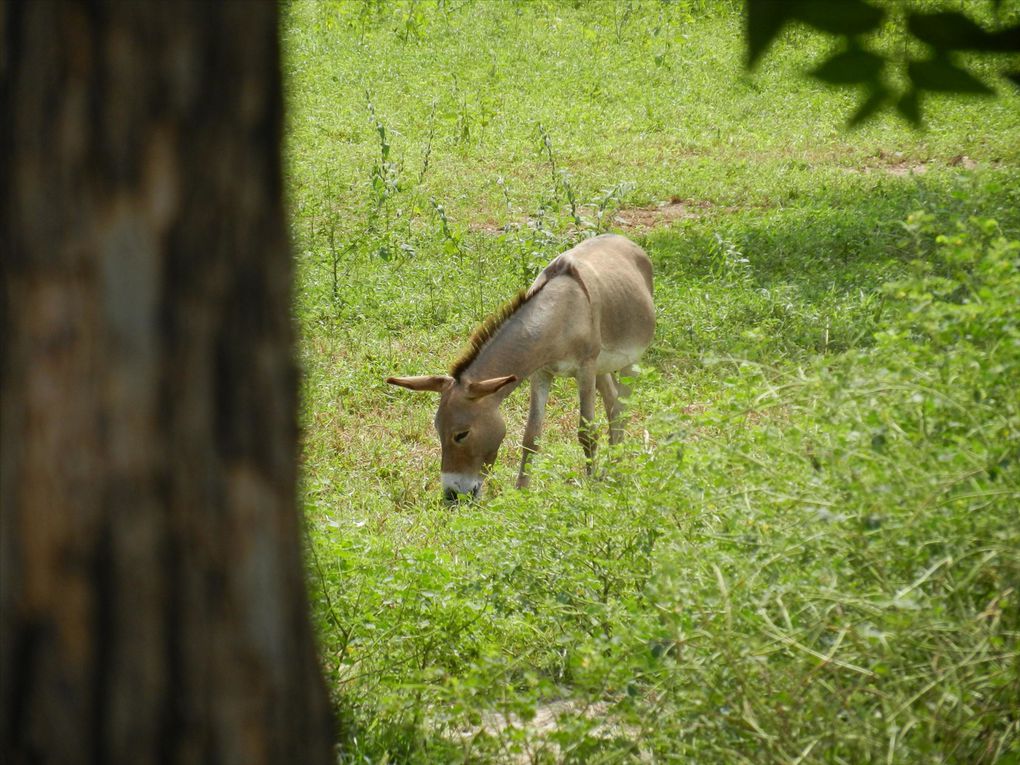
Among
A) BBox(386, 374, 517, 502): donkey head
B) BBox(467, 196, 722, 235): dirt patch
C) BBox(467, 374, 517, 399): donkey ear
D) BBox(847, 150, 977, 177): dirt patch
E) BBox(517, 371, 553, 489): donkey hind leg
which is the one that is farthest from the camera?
BBox(847, 150, 977, 177): dirt patch

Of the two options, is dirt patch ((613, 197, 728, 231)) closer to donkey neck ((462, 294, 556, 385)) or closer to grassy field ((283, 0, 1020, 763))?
grassy field ((283, 0, 1020, 763))

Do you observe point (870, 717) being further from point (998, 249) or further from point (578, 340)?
point (578, 340)

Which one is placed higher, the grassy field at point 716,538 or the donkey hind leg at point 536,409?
the grassy field at point 716,538

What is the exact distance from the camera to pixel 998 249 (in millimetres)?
3051

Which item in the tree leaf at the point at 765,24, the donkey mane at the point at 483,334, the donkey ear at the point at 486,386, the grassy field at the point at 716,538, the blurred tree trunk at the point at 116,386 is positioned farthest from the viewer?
the donkey mane at the point at 483,334

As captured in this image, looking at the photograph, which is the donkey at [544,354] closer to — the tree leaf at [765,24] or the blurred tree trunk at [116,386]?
the tree leaf at [765,24]

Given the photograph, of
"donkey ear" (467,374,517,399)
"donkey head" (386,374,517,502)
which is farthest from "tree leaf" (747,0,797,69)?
"donkey head" (386,374,517,502)

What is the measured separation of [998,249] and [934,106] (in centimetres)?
93

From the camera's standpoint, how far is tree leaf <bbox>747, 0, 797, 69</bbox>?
6.36 feet

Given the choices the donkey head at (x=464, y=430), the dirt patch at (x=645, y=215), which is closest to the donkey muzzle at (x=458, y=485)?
the donkey head at (x=464, y=430)

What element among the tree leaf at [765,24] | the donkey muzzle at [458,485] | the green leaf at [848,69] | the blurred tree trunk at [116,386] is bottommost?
the donkey muzzle at [458,485]

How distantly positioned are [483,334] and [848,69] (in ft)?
16.7

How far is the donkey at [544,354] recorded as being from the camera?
6.70 m

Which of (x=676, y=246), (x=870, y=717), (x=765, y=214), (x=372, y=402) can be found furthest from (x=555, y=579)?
(x=765, y=214)
